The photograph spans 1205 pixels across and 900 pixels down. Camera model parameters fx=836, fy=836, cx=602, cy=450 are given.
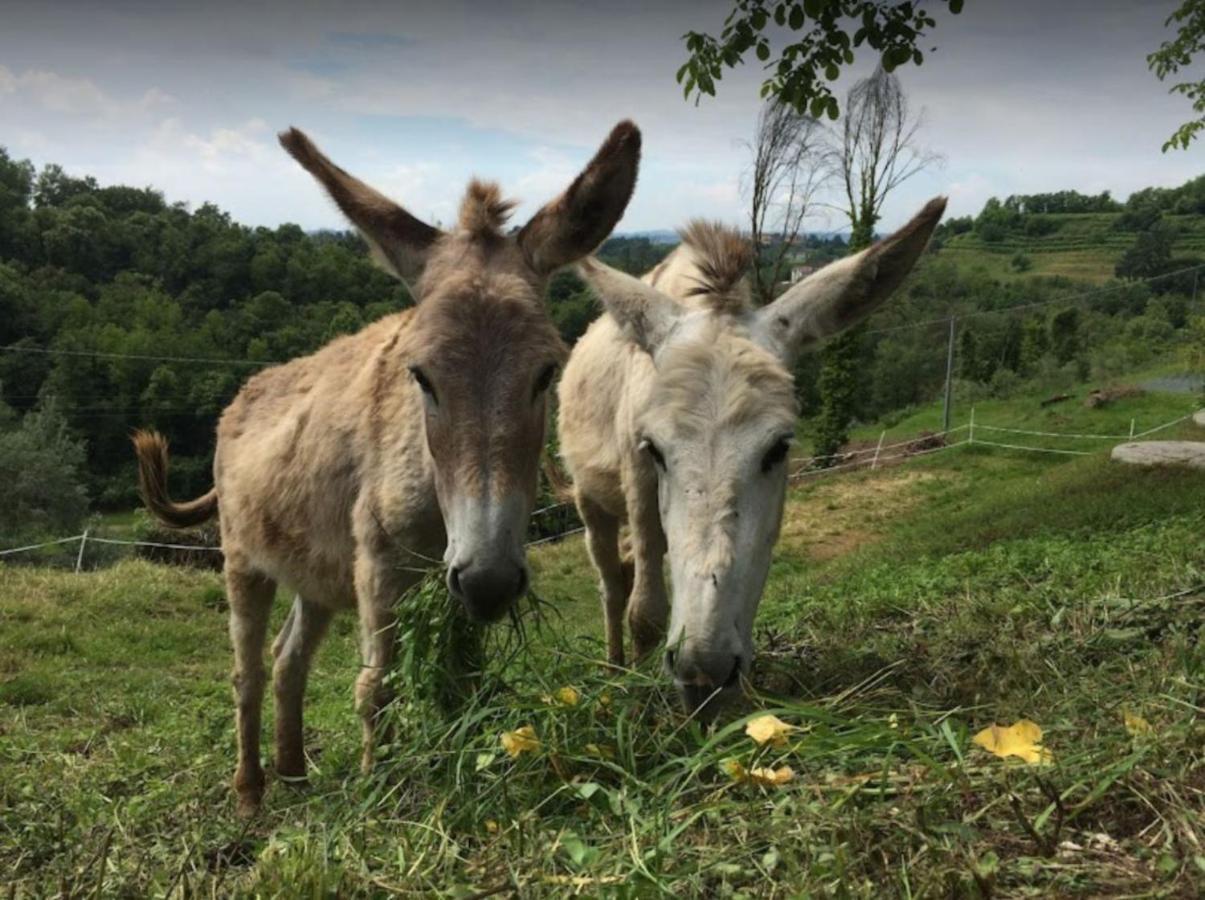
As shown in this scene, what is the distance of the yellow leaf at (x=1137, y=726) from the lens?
206 centimetres

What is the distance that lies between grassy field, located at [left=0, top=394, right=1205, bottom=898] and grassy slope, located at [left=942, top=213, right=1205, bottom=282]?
86606 mm

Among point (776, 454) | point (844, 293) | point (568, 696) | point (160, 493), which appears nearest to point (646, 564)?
point (776, 454)

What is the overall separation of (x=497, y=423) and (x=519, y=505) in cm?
30

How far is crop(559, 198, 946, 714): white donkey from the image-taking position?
2768 mm

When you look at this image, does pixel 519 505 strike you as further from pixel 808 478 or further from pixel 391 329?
pixel 808 478

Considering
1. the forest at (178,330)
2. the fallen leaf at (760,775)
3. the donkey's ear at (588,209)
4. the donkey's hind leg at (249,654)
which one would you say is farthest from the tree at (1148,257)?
the fallen leaf at (760,775)

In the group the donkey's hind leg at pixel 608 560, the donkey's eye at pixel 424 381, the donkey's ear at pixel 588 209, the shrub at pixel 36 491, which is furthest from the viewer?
the shrub at pixel 36 491

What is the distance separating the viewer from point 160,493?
231 inches

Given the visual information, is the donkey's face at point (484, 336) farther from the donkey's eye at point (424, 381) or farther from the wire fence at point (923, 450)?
the wire fence at point (923, 450)

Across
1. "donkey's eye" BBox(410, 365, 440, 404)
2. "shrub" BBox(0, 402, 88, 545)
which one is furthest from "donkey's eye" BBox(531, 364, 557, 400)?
"shrub" BBox(0, 402, 88, 545)

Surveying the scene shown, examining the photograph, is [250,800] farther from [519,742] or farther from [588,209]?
[588,209]

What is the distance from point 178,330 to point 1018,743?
5544cm

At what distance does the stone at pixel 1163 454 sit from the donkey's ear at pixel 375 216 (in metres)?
13.1

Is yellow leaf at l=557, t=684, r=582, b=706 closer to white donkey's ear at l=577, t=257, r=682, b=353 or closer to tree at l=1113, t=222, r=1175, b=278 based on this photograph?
white donkey's ear at l=577, t=257, r=682, b=353
